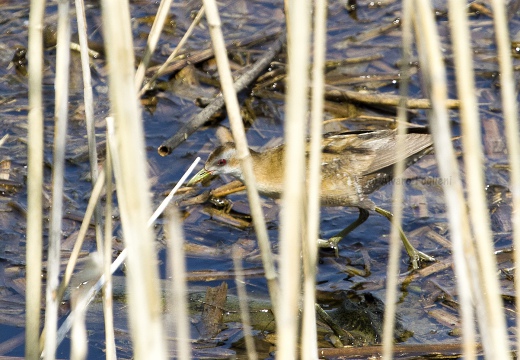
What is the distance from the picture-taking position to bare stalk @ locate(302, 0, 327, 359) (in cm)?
208

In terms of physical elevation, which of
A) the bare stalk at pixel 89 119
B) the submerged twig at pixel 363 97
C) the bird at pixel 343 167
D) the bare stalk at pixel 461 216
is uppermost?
the submerged twig at pixel 363 97

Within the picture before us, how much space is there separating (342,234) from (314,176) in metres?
3.00

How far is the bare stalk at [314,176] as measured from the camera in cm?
208

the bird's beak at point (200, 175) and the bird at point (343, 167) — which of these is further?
the bird's beak at point (200, 175)

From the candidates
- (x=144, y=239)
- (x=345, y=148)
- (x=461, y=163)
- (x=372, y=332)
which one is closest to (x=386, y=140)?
(x=345, y=148)

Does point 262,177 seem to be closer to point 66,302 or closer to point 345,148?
point 345,148

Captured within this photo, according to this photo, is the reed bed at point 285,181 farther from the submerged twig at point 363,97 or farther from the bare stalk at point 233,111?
the submerged twig at point 363,97

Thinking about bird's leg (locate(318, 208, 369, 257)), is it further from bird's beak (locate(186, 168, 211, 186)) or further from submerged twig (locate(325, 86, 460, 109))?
submerged twig (locate(325, 86, 460, 109))

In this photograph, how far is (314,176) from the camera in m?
2.13

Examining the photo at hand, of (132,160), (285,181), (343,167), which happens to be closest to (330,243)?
(343,167)

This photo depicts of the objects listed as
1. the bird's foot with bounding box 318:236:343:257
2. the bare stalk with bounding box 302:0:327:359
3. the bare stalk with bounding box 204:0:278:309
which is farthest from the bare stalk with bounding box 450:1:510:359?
the bird's foot with bounding box 318:236:343:257

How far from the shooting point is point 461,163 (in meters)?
5.63

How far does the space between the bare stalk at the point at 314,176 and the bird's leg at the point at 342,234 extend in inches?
101

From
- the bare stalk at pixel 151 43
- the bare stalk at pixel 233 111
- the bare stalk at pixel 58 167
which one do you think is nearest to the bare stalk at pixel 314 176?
the bare stalk at pixel 233 111
